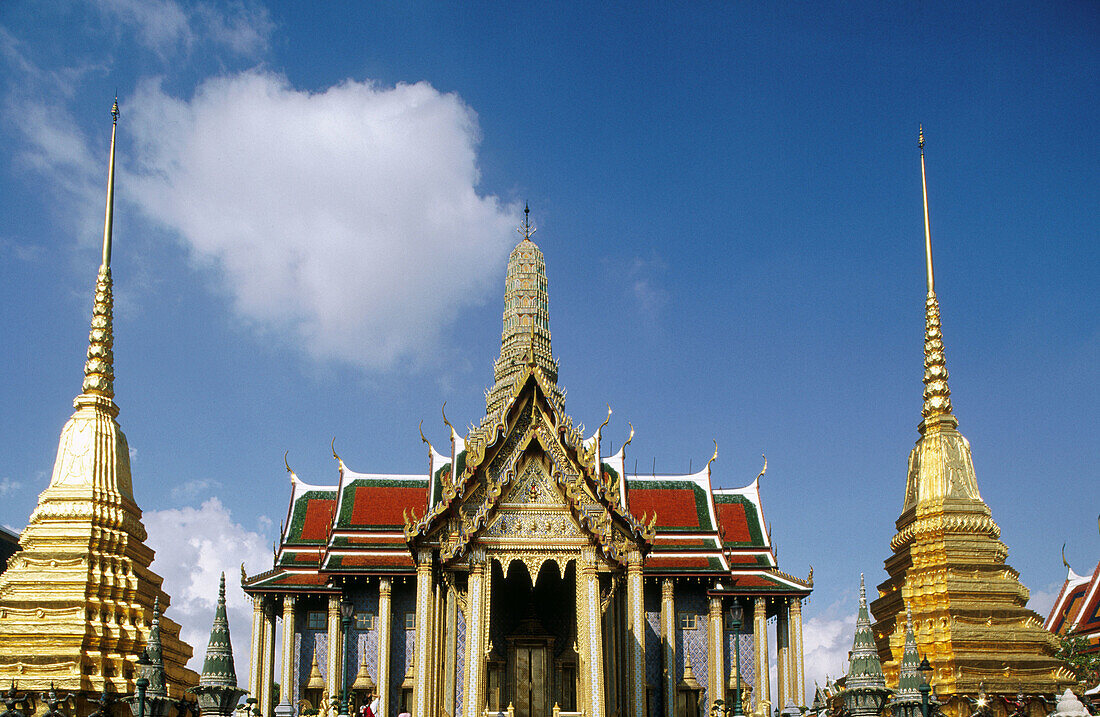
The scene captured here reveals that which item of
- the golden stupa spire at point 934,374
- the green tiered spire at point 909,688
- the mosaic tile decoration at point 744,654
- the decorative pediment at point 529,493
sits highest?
the golden stupa spire at point 934,374

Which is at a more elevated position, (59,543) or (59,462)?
(59,462)

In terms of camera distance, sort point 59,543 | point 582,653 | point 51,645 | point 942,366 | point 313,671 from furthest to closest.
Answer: point 942,366, point 313,671, point 59,543, point 51,645, point 582,653

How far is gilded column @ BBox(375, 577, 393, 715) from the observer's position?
3322 cm

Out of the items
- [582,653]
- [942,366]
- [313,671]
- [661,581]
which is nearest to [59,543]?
[313,671]

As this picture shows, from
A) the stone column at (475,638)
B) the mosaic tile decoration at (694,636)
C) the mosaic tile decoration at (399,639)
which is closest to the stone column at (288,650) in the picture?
the mosaic tile decoration at (399,639)

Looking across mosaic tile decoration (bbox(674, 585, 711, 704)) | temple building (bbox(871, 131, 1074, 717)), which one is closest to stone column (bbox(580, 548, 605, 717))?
mosaic tile decoration (bbox(674, 585, 711, 704))

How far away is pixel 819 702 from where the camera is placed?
1172 inches

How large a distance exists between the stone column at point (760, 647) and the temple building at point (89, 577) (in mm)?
17379

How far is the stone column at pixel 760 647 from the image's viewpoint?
3528cm

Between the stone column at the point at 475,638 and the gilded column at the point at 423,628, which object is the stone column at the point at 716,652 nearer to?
the gilded column at the point at 423,628

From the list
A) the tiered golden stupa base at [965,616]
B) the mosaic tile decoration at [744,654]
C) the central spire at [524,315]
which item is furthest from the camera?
the central spire at [524,315]

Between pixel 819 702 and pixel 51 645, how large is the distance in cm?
2024

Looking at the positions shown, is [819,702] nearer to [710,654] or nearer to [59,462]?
[710,654]

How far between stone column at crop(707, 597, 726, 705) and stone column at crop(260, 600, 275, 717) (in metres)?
13.6
